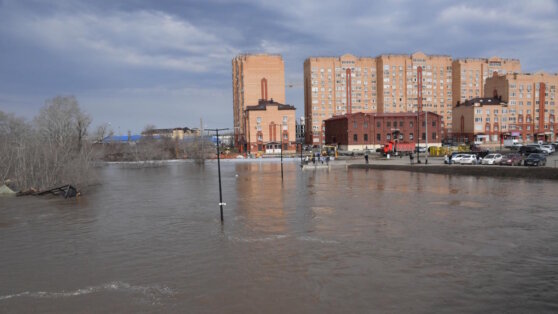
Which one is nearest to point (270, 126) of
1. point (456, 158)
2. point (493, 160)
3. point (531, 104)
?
point (456, 158)

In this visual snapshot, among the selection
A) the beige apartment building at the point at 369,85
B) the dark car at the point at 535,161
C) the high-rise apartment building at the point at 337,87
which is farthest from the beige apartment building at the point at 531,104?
the dark car at the point at 535,161

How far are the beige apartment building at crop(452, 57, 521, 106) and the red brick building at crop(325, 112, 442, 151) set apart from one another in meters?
37.2

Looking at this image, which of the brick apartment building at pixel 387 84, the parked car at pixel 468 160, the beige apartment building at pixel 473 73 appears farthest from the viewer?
the beige apartment building at pixel 473 73

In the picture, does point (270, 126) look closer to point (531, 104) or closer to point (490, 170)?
point (490, 170)

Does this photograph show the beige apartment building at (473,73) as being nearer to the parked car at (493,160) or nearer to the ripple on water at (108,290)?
the parked car at (493,160)

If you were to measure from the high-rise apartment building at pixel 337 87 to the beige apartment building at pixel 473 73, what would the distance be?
27367 millimetres

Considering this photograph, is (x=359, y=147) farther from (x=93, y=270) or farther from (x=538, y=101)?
(x=93, y=270)

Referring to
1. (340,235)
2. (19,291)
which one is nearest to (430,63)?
(340,235)

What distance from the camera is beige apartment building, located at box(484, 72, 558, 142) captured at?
354 feet

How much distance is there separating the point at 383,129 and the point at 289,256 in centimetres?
8411

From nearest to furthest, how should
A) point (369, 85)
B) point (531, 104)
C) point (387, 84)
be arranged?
point (531, 104)
point (387, 84)
point (369, 85)

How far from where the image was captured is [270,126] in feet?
311

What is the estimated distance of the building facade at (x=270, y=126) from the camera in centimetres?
9456

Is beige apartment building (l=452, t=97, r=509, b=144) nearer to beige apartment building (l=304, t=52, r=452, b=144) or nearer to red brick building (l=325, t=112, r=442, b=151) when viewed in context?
beige apartment building (l=304, t=52, r=452, b=144)
